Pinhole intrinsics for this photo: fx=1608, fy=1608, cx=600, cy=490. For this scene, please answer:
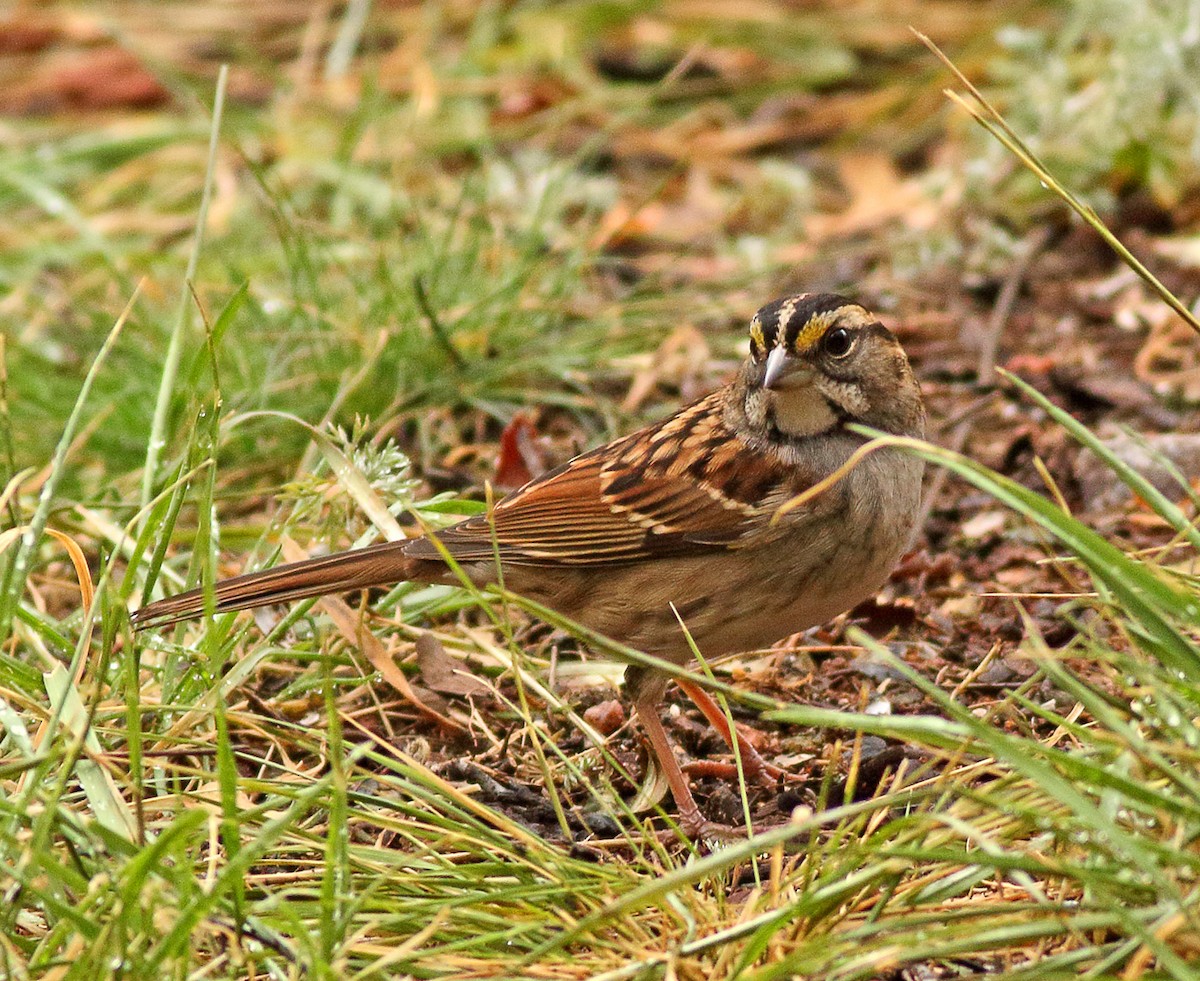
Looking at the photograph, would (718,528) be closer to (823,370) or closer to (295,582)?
(823,370)

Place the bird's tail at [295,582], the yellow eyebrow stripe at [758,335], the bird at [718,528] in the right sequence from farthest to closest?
the yellow eyebrow stripe at [758,335], the bird at [718,528], the bird's tail at [295,582]

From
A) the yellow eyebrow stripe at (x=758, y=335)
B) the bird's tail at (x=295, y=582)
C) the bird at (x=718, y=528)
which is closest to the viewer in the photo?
the bird's tail at (x=295, y=582)

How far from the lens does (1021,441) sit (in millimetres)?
4609

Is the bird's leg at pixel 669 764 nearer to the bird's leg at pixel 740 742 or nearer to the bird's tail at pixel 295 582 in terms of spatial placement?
the bird's leg at pixel 740 742

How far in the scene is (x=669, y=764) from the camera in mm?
3434

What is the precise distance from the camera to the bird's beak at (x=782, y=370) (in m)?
3.49

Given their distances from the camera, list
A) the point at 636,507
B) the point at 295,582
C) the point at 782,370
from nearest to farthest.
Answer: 1. the point at 295,582
2. the point at 782,370
3. the point at 636,507

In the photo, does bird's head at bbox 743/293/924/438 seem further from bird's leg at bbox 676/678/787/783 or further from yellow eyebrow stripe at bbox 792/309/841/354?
bird's leg at bbox 676/678/787/783

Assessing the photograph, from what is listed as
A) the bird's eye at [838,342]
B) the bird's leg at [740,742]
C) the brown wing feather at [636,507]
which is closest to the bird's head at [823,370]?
the bird's eye at [838,342]

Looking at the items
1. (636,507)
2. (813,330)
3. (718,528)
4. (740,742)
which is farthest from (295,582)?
(813,330)

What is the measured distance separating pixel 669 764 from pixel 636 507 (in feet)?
1.98

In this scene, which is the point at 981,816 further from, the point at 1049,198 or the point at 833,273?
the point at 1049,198

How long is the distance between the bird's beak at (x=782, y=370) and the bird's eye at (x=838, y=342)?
75mm

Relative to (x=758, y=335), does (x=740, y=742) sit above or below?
below
